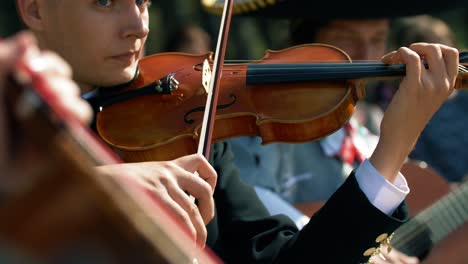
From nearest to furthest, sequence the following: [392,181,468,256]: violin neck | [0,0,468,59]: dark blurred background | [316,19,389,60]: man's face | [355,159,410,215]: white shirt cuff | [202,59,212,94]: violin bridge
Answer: [355,159,410,215]: white shirt cuff, [202,59,212,94]: violin bridge, [392,181,468,256]: violin neck, [316,19,389,60]: man's face, [0,0,468,59]: dark blurred background

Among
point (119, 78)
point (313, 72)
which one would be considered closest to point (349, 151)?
point (313, 72)

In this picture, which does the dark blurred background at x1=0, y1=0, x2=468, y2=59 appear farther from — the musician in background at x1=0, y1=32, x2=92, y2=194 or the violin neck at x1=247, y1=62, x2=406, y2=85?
the musician in background at x1=0, y1=32, x2=92, y2=194

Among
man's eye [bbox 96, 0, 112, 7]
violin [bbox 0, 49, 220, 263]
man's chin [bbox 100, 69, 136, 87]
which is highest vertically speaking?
violin [bbox 0, 49, 220, 263]

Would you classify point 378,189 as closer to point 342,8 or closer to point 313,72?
point 313,72

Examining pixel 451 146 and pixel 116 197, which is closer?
pixel 116 197

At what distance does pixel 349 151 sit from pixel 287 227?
126cm

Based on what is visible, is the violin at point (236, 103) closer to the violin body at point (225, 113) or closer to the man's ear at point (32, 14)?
the violin body at point (225, 113)

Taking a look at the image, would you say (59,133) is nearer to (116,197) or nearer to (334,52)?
(116,197)

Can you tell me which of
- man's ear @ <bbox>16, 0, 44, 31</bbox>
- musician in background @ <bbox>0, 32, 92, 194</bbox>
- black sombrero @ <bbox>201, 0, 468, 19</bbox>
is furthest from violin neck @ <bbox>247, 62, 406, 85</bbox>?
musician in background @ <bbox>0, 32, 92, 194</bbox>

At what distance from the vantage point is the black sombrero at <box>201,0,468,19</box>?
3.05m

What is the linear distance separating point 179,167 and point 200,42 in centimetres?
361

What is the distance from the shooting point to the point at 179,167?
4.43ft

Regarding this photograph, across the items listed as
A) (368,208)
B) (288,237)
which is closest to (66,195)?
(368,208)

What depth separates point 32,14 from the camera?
1854 millimetres
